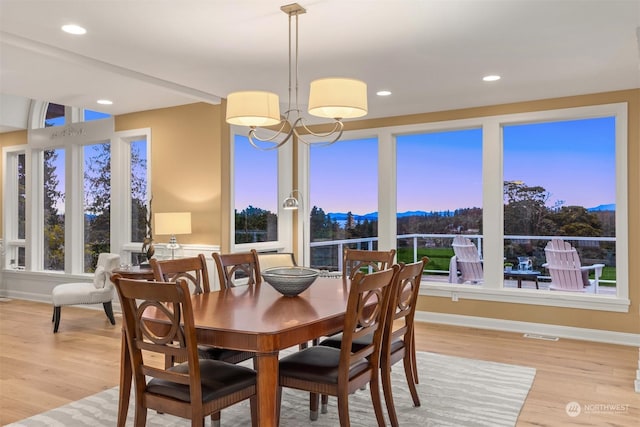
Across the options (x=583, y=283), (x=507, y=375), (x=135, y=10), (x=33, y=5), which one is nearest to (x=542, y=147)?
(x=583, y=283)

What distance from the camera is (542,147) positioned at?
5.29 meters

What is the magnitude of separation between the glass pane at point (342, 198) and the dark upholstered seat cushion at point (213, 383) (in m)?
3.97

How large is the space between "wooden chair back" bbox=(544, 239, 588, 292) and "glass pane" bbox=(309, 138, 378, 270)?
2022 mm

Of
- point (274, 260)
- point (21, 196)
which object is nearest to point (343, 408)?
point (274, 260)

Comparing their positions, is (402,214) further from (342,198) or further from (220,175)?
(220,175)

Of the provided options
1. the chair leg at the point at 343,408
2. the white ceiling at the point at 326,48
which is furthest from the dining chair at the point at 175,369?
the white ceiling at the point at 326,48

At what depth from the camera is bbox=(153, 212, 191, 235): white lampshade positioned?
5094 millimetres

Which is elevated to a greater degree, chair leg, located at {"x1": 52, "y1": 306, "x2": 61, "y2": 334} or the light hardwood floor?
chair leg, located at {"x1": 52, "y1": 306, "x2": 61, "y2": 334}

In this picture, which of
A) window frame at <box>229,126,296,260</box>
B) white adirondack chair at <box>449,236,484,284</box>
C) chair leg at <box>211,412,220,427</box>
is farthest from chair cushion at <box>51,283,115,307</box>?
white adirondack chair at <box>449,236,484,284</box>

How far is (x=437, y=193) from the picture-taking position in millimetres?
5840

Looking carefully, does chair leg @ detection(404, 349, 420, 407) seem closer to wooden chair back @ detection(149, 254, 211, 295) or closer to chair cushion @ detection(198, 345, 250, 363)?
chair cushion @ detection(198, 345, 250, 363)

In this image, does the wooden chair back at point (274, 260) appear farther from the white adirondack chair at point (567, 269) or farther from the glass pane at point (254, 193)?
the white adirondack chair at point (567, 269)

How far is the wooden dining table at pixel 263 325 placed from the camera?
6.79ft

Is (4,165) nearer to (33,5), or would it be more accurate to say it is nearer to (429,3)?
(33,5)
